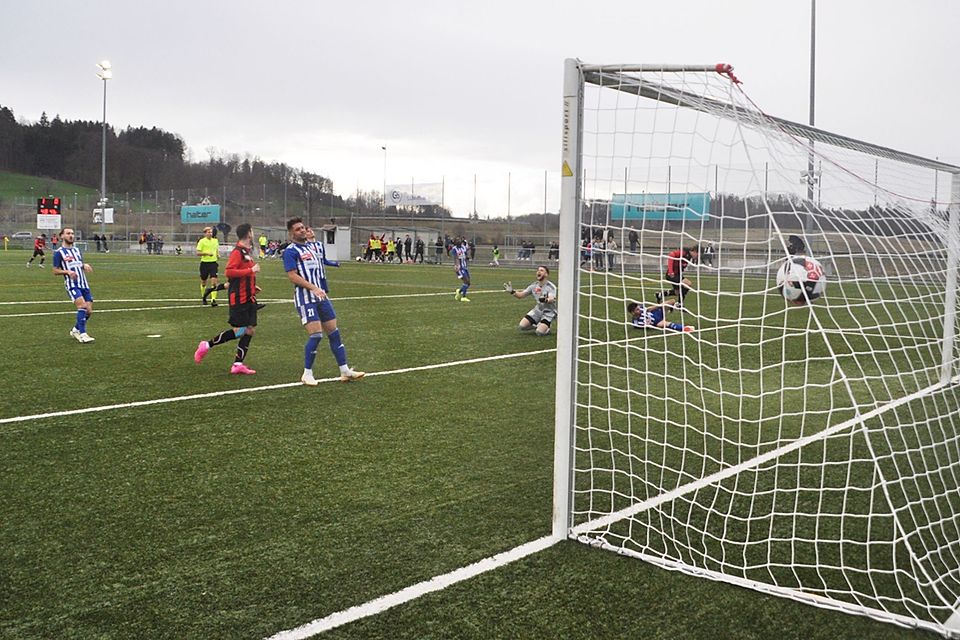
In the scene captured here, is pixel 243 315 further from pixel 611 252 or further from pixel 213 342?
pixel 611 252

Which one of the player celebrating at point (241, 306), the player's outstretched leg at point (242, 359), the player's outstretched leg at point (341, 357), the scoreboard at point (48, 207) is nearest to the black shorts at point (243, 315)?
the player celebrating at point (241, 306)

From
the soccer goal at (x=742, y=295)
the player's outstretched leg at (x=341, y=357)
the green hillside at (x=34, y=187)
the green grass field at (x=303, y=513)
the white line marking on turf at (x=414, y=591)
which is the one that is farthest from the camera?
the green hillside at (x=34, y=187)

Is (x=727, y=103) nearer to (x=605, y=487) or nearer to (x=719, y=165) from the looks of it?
(x=719, y=165)

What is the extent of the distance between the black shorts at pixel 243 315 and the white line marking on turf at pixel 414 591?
20.0 feet

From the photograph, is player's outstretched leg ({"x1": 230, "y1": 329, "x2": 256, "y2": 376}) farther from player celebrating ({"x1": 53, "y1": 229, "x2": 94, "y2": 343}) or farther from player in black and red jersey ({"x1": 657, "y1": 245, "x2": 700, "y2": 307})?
player in black and red jersey ({"x1": 657, "y1": 245, "x2": 700, "y2": 307})

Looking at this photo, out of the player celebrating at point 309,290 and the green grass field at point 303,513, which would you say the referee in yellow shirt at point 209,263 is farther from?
the player celebrating at point 309,290

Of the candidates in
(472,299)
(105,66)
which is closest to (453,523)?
(472,299)

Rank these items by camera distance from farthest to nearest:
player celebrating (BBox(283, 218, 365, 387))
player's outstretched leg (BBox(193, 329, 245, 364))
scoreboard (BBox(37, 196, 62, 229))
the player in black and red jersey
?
scoreboard (BBox(37, 196, 62, 229)) < player's outstretched leg (BBox(193, 329, 245, 364)) < player celebrating (BBox(283, 218, 365, 387)) < the player in black and red jersey

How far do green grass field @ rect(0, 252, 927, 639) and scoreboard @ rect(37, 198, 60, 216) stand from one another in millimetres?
50163

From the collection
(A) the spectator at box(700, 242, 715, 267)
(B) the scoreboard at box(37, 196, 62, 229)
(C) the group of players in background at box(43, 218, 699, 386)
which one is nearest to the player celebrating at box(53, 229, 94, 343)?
(C) the group of players in background at box(43, 218, 699, 386)

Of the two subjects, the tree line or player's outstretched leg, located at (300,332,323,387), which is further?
the tree line

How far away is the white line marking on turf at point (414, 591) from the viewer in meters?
3.14

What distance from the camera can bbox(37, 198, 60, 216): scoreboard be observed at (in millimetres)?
53188

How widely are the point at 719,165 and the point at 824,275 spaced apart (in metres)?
0.80
